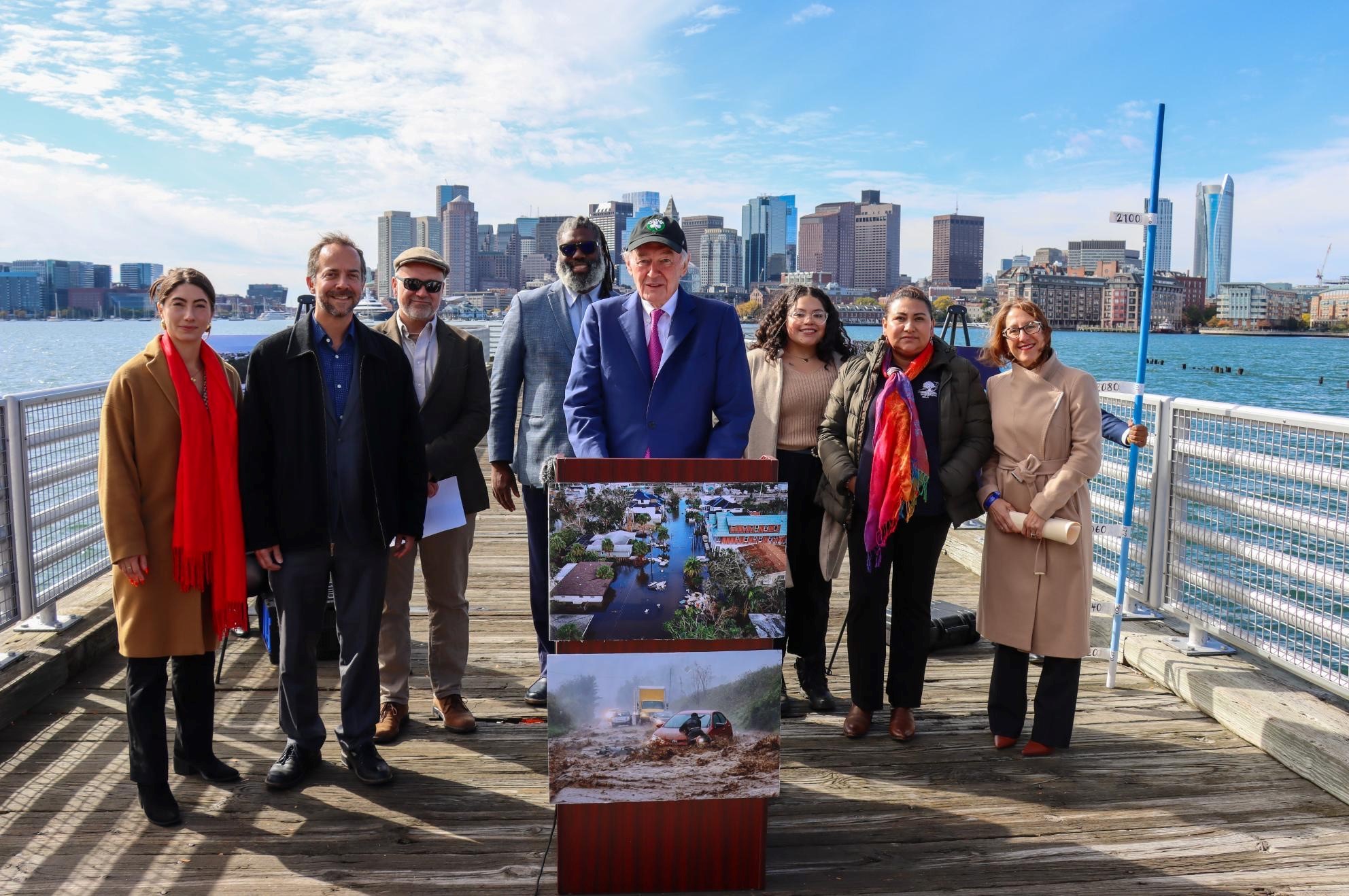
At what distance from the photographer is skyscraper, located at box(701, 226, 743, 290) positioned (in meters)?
116

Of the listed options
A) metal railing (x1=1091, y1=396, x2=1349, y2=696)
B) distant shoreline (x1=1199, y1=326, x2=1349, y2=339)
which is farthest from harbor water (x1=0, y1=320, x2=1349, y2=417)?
metal railing (x1=1091, y1=396, x2=1349, y2=696)

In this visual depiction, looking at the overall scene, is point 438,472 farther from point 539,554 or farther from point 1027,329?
point 1027,329

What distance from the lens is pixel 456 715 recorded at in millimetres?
3977

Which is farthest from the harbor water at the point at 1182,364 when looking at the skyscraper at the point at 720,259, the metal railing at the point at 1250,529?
the skyscraper at the point at 720,259

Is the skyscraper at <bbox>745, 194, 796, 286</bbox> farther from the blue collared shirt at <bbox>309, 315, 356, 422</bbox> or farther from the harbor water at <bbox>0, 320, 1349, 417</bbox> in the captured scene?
the blue collared shirt at <bbox>309, 315, 356, 422</bbox>

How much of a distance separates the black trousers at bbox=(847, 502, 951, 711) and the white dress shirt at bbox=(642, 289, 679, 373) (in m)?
1.14

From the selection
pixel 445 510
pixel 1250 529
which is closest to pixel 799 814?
pixel 445 510

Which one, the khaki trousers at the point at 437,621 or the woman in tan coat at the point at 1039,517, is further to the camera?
the khaki trousers at the point at 437,621

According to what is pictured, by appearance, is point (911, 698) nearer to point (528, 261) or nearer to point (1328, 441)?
point (1328, 441)

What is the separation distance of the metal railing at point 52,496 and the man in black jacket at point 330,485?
5.43ft

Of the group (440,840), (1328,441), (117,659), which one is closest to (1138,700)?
(1328,441)

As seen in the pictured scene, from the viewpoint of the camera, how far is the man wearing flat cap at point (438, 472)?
3.89 meters

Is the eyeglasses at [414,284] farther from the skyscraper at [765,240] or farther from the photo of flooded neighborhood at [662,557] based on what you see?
the skyscraper at [765,240]

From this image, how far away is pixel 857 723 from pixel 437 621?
1.66m
